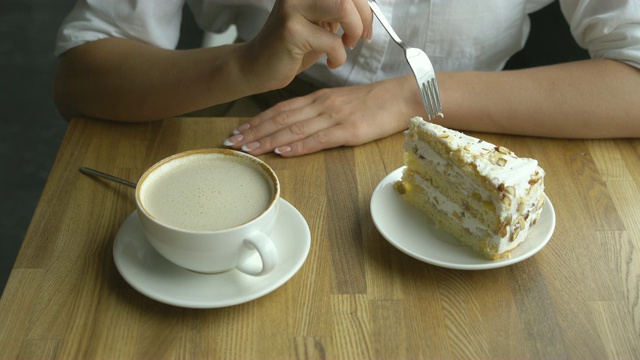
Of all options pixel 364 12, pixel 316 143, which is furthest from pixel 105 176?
pixel 364 12

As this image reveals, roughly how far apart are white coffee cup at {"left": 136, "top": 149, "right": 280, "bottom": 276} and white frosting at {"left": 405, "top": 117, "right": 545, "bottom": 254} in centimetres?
23

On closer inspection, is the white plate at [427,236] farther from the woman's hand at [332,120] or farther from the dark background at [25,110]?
the dark background at [25,110]

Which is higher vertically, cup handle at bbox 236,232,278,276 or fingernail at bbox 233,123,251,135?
cup handle at bbox 236,232,278,276

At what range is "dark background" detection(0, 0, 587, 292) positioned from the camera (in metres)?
2.28

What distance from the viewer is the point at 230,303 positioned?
2.67 ft

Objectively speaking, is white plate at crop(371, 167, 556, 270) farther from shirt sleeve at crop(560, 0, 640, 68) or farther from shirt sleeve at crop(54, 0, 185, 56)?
shirt sleeve at crop(54, 0, 185, 56)

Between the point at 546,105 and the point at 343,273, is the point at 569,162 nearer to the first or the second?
the point at 546,105

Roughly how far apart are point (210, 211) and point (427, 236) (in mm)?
292

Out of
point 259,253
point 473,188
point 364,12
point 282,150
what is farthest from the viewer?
point 282,150

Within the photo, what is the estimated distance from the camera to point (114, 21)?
1.27 metres

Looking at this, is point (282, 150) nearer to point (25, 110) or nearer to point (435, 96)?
point (435, 96)

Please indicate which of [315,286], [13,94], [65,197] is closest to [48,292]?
[65,197]

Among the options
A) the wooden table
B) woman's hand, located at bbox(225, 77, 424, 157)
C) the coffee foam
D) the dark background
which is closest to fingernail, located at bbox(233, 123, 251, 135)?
woman's hand, located at bbox(225, 77, 424, 157)

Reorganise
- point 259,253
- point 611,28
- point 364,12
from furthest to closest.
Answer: point 611,28 < point 364,12 < point 259,253
